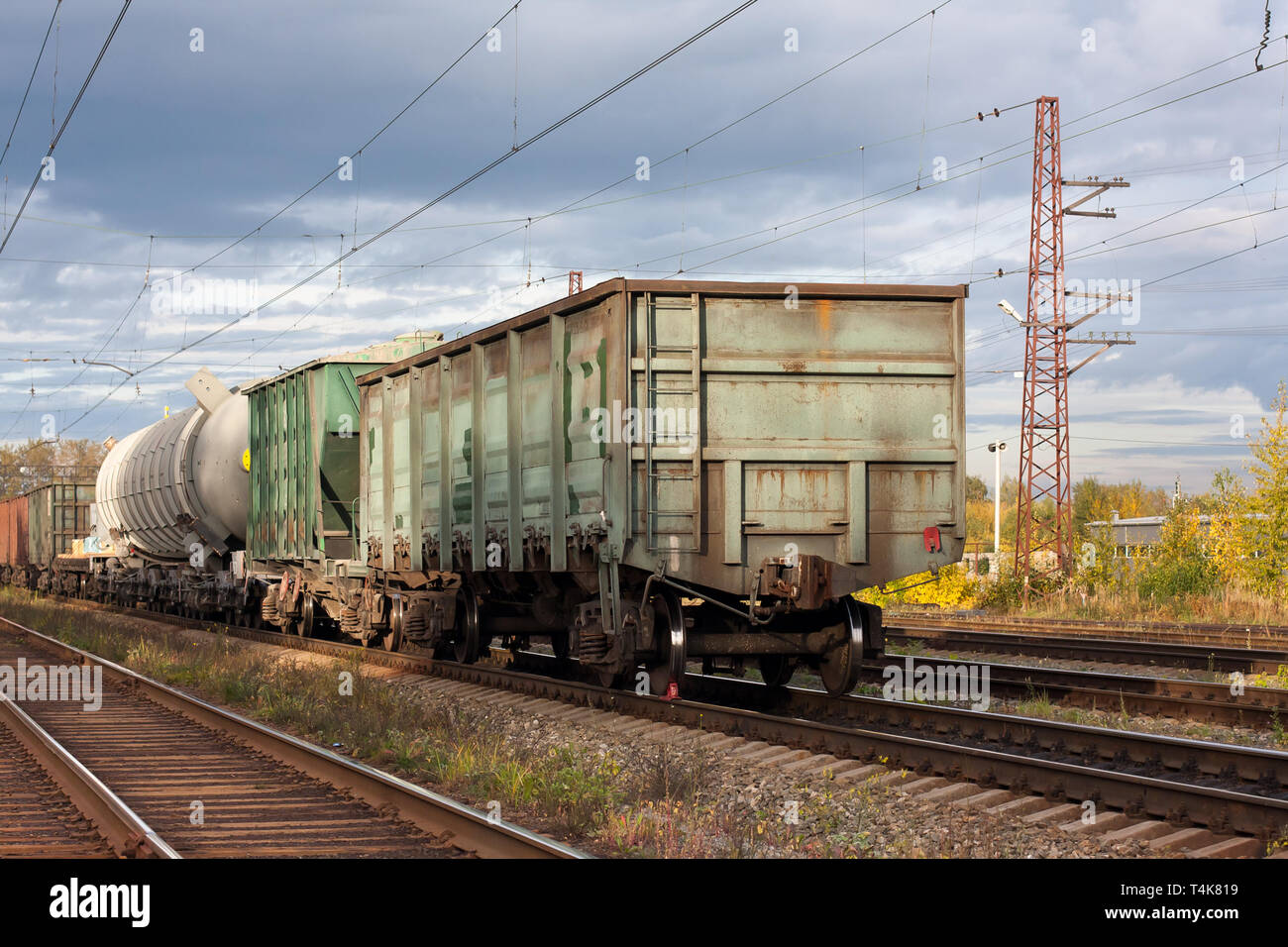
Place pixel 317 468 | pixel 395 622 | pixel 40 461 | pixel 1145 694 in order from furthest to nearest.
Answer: pixel 40 461, pixel 317 468, pixel 395 622, pixel 1145 694

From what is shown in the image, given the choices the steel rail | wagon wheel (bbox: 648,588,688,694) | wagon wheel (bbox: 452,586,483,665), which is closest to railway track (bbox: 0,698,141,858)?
the steel rail

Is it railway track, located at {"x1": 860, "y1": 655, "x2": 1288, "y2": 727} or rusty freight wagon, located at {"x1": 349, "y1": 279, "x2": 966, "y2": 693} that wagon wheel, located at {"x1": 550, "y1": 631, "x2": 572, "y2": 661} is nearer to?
rusty freight wagon, located at {"x1": 349, "y1": 279, "x2": 966, "y2": 693}

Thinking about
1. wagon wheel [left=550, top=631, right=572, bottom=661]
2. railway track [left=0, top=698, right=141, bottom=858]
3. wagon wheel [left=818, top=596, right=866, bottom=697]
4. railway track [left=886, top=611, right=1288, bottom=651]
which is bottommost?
railway track [left=886, top=611, right=1288, bottom=651]

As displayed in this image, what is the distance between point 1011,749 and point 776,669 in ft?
9.82

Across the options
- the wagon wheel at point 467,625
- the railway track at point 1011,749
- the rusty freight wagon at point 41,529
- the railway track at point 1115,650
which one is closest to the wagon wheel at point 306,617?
the wagon wheel at point 467,625

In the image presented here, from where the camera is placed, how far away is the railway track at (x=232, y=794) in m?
6.78

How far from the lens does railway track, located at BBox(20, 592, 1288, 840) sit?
7246 mm

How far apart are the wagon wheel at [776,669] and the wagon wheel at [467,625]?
449cm

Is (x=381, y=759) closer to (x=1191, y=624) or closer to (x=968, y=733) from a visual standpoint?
(x=968, y=733)

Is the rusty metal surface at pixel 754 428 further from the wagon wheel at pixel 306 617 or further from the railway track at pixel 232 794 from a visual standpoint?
the wagon wheel at pixel 306 617

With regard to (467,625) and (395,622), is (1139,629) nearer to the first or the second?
(467,625)

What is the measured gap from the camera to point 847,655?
11086 mm

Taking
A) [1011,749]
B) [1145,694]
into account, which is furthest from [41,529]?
[1011,749]

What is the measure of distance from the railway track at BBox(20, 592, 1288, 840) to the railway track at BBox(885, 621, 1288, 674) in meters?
5.48
